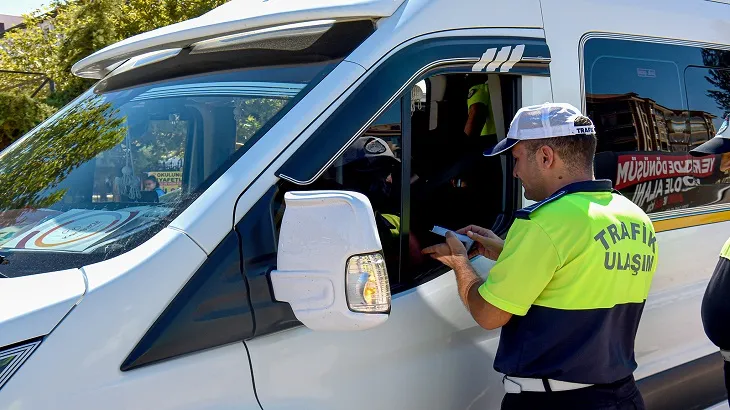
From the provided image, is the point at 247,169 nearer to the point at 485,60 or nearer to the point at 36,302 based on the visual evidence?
the point at 36,302

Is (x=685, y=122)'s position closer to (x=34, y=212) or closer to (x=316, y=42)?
(x=316, y=42)

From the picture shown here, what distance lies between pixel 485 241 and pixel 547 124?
491mm

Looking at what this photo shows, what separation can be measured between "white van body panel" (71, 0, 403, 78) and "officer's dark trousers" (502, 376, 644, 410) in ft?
4.15

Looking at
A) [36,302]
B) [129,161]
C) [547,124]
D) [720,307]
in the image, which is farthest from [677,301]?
[36,302]

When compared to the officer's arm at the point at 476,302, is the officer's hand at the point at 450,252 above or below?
above

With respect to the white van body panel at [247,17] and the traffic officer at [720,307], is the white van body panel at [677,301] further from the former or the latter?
the white van body panel at [247,17]

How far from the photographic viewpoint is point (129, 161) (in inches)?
90.8

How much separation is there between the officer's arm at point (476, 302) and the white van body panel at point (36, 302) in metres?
1.08

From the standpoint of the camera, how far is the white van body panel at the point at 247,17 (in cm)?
217

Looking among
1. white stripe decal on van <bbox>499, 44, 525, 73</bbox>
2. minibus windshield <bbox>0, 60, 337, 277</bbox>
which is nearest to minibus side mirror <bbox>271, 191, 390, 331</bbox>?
minibus windshield <bbox>0, 60, 337, 277</bbox>

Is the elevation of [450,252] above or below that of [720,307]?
above

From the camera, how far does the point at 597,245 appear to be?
2.03 metres

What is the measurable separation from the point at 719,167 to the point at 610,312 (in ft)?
5.62

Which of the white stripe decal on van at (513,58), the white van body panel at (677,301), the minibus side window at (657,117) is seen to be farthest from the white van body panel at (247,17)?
the white van body panel at (677,301)
